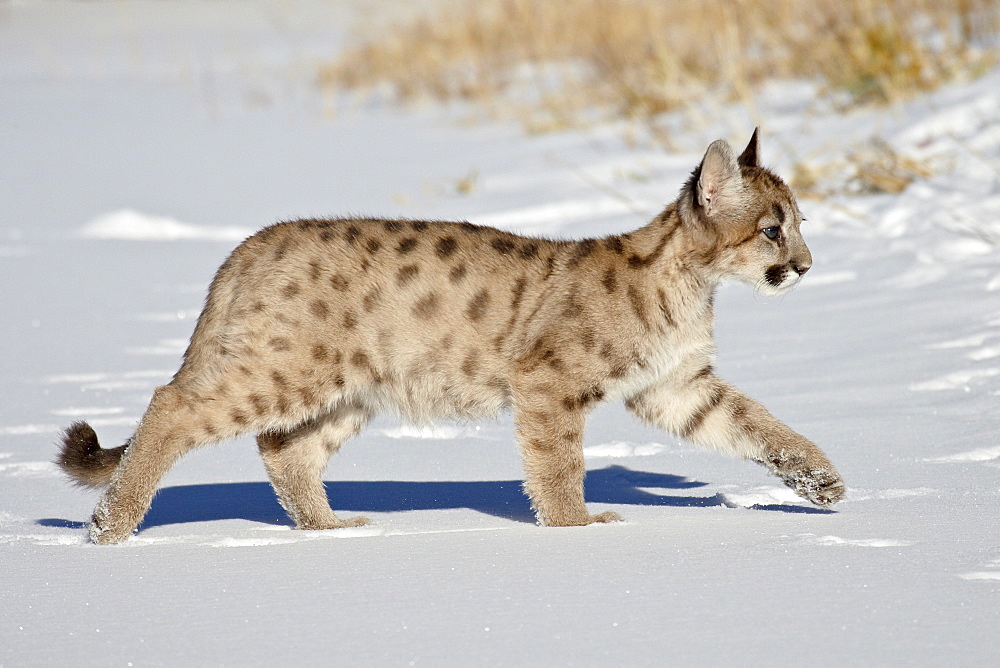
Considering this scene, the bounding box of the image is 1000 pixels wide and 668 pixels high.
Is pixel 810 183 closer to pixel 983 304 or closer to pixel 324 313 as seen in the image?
pixel 983 304

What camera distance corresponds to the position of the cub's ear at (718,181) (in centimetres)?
438

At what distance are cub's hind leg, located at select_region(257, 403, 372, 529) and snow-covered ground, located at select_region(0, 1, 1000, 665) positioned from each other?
128mm

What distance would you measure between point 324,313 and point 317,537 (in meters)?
0.76

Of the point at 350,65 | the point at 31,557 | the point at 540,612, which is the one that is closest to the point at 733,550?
the point at 540,612

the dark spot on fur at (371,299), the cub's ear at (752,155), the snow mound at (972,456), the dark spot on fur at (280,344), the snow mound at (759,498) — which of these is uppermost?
the cub's ear at (752,155)

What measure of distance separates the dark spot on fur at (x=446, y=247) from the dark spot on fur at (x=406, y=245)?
8cm

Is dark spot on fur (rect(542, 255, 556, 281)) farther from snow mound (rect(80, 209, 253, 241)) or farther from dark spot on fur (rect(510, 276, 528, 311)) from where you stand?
snow mound (rect(80, 209, 253, 241))

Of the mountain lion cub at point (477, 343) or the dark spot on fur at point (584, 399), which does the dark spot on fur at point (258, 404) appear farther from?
the dark spot on fur at point (584, 399)

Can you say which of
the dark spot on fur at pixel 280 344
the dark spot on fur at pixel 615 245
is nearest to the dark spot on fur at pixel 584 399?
the dark spot on fur at pixel 615 245

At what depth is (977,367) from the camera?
544cm

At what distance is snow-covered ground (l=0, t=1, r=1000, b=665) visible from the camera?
2.92 meters

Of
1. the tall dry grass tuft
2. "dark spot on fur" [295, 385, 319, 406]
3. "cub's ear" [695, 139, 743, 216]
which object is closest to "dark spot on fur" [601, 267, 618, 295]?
"cub's ear" [695, 139, 743, 216]

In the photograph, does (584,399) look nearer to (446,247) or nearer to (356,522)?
(446,247)

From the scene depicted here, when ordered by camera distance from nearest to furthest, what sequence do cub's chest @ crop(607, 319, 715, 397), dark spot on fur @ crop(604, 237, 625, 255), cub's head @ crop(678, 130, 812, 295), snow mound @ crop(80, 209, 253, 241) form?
cub's chest @ crop(607, 319, 715, 397)
cub's head @ crop(678, 130, 812, 295)
dark spot on fur @ crop(604, 237, 625, 255)
snow mound @ crop(80, 209, 253, 241)
